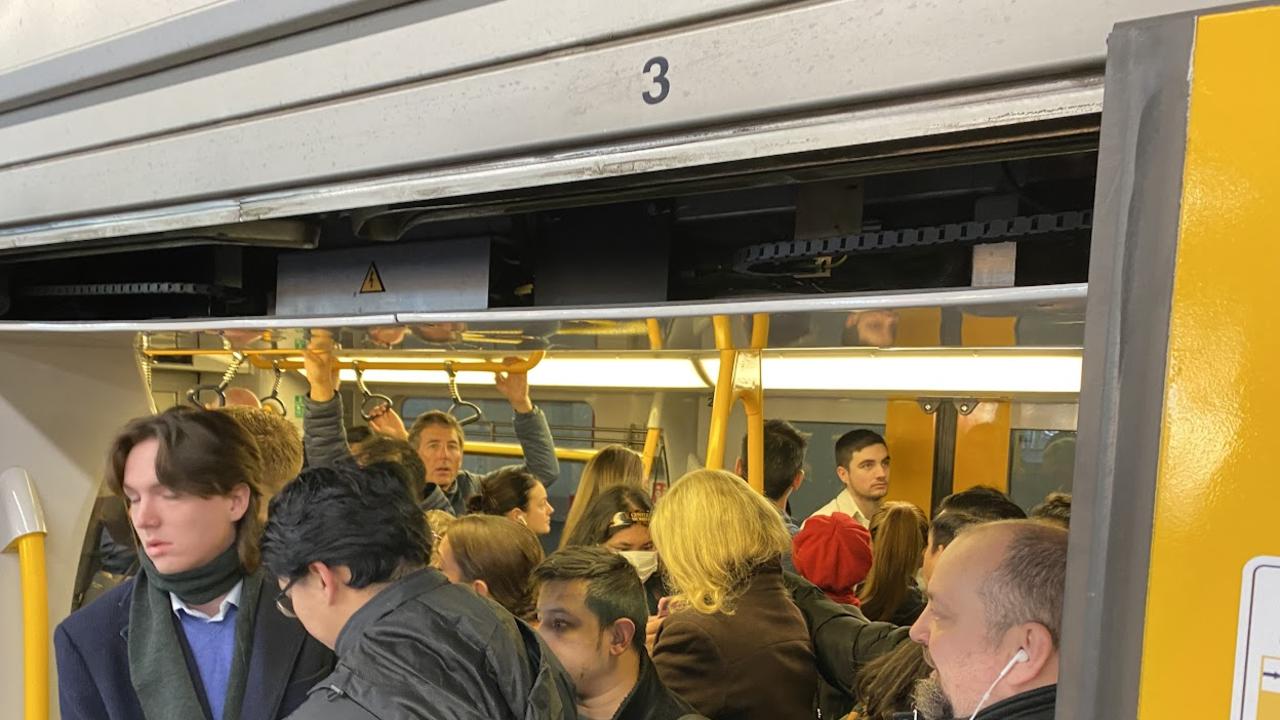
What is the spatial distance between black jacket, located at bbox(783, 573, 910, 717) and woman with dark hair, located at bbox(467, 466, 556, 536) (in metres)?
1.71

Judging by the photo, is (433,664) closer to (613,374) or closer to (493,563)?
(493,563)

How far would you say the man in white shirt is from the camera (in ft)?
15.2

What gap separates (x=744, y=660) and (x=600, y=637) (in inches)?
23.0

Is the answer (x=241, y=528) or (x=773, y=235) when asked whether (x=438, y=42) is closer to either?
(x=773, y=235)

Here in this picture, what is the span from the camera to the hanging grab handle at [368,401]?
190 inches

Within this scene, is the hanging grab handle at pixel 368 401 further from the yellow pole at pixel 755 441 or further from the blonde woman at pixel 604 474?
the yellow pole at pixel 755 441

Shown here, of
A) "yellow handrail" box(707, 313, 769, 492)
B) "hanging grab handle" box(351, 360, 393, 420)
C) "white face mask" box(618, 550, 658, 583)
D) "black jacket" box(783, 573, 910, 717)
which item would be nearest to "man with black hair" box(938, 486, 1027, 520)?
"black jacket" box(783, 573, 910, 717)

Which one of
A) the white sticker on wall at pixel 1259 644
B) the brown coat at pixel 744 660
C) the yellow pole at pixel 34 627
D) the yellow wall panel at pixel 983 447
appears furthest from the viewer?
the yellow wall panel at pixel 983 447

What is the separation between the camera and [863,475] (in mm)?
4680

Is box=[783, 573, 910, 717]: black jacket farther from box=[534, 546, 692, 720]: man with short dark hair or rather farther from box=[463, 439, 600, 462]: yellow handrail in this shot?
box=[463, 439, 600, 462]: yellow handrail

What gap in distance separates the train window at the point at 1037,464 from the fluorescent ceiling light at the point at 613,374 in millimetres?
1578

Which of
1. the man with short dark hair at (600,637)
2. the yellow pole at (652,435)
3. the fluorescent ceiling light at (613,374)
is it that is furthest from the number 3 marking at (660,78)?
the yellow pole at (652,435)

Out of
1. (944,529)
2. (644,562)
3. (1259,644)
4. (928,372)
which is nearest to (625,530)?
(644,562)

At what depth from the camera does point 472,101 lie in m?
1.24
